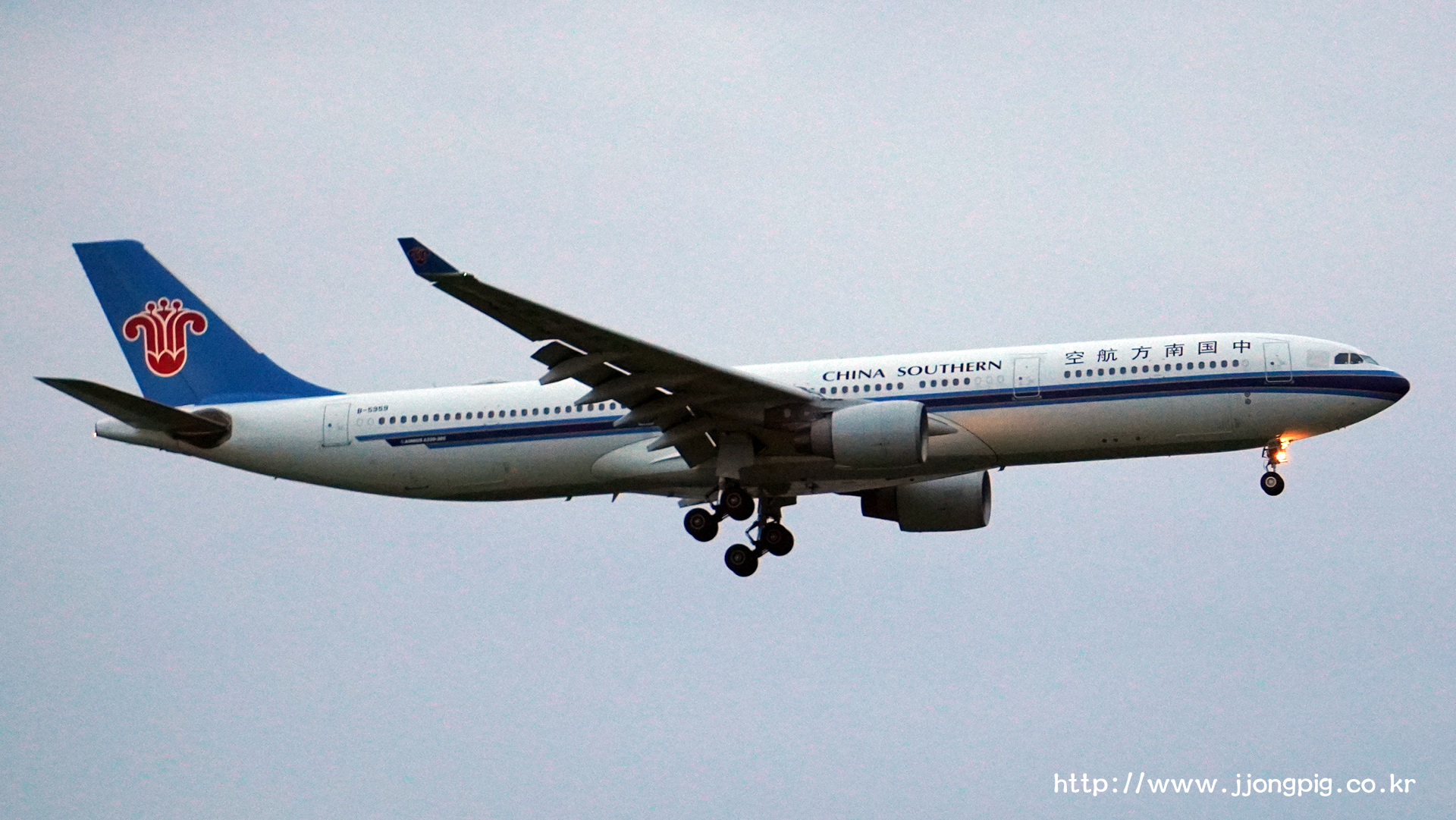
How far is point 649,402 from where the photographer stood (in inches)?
1443

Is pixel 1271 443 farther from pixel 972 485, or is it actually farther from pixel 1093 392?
pixel 972 485

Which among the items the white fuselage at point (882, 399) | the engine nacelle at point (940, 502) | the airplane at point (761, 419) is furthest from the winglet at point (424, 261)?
the engine nacelle at point (940, 502)

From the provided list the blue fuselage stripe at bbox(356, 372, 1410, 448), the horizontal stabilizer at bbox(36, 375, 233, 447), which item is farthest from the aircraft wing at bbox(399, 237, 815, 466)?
the horizontal stabilizer at bbox(36, 375, 233, 447)

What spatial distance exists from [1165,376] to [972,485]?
6.34 meters

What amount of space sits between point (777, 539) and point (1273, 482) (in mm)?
10141

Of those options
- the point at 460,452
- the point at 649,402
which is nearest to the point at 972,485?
the point at 649,402

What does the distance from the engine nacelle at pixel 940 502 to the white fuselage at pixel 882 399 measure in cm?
250

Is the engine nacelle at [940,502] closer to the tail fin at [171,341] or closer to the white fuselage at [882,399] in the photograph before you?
the white fuselage at [882,399]

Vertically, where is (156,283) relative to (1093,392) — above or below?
above

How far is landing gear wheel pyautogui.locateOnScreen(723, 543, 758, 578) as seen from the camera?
3988 cm

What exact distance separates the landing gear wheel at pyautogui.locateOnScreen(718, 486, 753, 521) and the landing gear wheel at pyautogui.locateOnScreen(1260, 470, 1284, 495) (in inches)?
402

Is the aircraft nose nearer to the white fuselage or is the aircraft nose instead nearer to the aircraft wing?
the white fuselage

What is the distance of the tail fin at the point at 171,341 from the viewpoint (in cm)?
4253

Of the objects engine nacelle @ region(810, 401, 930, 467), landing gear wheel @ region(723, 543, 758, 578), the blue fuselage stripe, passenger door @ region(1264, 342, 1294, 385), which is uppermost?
passenger door @ region(1264, 342, 1294, 385)
